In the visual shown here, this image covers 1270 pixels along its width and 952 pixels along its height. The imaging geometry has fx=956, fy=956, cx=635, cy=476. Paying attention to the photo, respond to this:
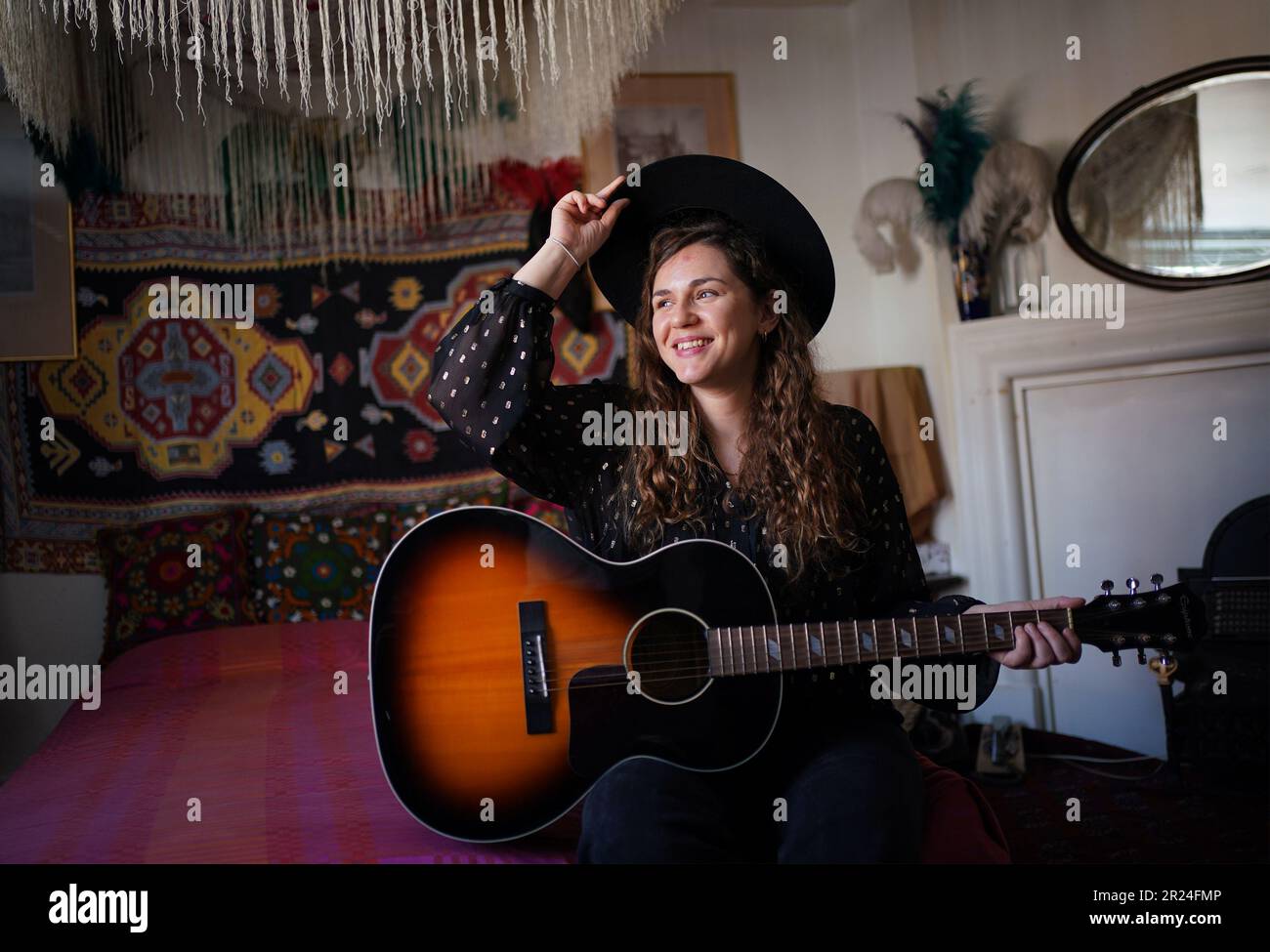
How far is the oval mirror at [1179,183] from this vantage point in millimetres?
2279

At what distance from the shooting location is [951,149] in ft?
9.08

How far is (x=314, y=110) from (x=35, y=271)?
2.90ft

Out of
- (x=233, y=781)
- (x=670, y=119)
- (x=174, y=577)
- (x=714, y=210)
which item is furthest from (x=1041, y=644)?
(x=670, y=119)

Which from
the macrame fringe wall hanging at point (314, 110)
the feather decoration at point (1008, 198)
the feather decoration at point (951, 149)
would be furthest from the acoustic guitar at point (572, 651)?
the feather decoration at point (951, 149)

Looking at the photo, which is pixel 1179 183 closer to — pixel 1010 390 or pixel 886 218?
pixel 1010 390

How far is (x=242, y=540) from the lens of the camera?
9.12ft

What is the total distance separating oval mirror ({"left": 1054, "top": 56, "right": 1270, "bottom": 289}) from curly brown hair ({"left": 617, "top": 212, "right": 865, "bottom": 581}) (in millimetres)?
1438

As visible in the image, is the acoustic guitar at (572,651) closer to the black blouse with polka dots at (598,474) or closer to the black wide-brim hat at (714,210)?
the black blouse with polka dots at (598,474)

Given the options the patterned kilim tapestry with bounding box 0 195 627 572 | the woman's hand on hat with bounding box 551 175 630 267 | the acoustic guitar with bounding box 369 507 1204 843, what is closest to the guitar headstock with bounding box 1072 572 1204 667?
the acoustic guitar with bounding box 369 507 1204 843

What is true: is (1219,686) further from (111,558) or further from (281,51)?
(111,558)

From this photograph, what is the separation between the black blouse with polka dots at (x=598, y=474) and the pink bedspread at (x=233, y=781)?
253mm

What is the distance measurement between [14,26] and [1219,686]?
9.45ft

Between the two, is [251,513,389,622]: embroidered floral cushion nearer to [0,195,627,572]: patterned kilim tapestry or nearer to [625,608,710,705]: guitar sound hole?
[0,195,627,572]: patterned kilim tapestry
